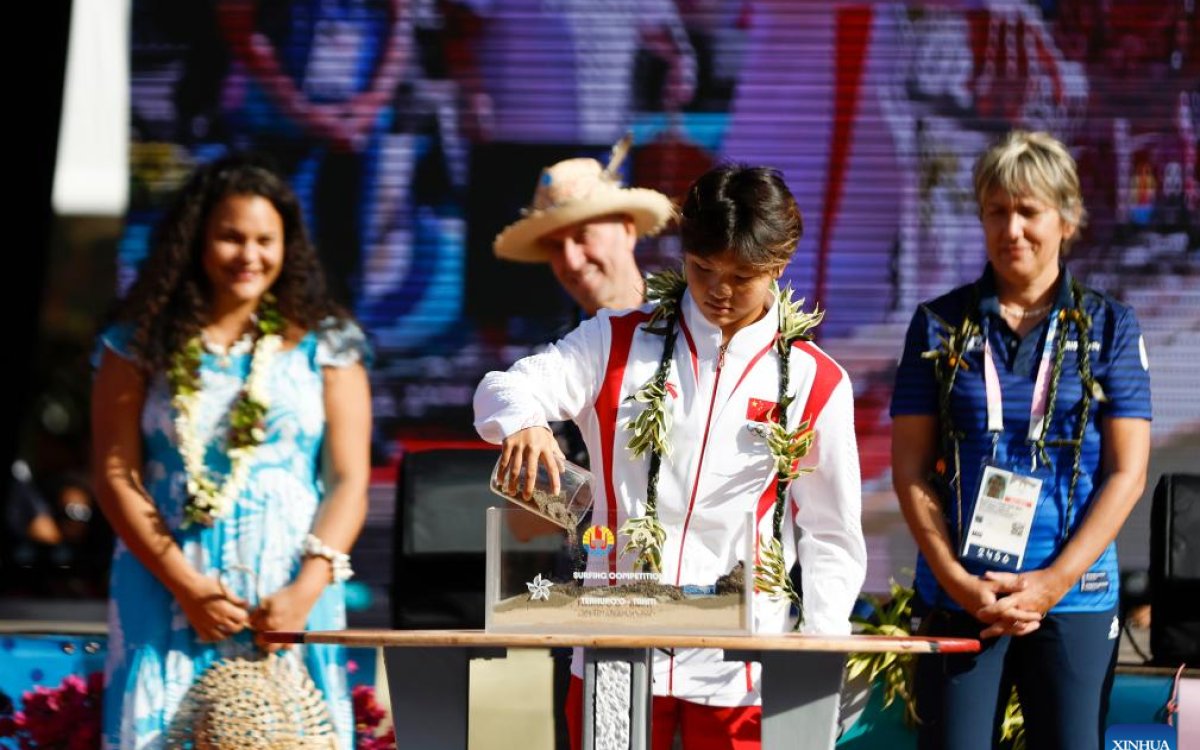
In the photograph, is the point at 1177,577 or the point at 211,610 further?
the point at 1177,577

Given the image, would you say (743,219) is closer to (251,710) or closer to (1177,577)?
(251,710)

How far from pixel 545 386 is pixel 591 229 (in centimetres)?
160

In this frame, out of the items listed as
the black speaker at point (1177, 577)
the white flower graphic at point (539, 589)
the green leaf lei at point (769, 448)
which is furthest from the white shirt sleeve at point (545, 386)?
the black speaker at point (1177, 577)

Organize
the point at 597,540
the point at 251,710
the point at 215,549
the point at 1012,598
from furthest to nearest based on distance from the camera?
the point at 215,549
the point at 251,710
the point at 1012,598
the point at 597,540

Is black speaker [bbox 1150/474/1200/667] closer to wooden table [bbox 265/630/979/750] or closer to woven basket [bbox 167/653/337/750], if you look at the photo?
wooden table [bbox 265/630/979/750]

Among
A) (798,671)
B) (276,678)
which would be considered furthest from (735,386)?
(276,678)

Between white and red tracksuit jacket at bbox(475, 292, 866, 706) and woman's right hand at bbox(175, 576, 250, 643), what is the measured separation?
48.3 inches

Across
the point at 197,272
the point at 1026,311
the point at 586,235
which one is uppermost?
the point at 586,235

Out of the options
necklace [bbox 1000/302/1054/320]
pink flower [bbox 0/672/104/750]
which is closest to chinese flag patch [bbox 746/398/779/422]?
necklace [bbox 1000/302/1054/320]

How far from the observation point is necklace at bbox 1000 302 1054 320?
382 centimetres

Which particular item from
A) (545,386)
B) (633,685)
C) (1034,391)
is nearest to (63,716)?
(545,386)

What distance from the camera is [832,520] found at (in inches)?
122

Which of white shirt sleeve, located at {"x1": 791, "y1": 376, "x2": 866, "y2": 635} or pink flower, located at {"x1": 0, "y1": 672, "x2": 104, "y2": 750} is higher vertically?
white shirt sleeve, located at {"x1": 791, "y1": 376, "x2": 866, "y2": 635}

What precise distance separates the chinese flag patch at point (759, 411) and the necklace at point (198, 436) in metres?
1.49
